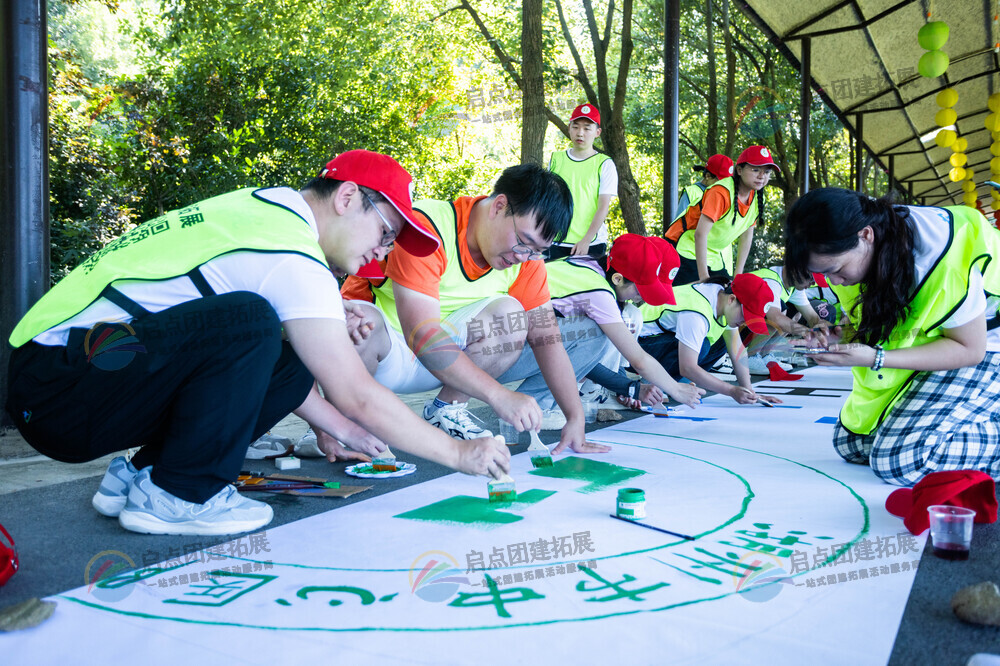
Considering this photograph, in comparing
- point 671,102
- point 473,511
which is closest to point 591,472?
point 473,511

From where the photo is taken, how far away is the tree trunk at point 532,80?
25.4ft

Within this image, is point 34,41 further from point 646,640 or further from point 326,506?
point 646,640

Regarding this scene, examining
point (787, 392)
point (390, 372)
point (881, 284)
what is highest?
point (881, 284)

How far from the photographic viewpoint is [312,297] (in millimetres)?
1639

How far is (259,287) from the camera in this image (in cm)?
172

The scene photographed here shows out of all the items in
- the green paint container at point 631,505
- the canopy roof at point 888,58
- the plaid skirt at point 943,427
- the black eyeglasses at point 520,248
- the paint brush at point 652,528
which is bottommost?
the paint brush at point 652,528

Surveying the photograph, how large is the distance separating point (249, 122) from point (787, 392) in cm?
607

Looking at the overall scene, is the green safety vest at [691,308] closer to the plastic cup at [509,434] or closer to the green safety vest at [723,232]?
the green safety vest at [723,232]

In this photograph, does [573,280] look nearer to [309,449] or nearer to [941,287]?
[309,449]

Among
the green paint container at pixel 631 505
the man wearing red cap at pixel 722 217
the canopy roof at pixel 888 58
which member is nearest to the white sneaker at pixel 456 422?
the green paint container at pixel 631 505

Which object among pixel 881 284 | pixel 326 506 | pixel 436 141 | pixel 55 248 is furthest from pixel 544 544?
pixel 436 141

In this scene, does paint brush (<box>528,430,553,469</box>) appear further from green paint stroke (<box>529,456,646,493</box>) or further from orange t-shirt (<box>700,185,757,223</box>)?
orange t-shirt (<box>700,185,757,223</box>)

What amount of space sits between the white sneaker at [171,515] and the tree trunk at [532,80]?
623cm

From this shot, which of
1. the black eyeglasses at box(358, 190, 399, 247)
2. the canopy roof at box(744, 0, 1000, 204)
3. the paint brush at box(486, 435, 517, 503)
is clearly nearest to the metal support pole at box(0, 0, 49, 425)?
the black eyeglasses at box(358, 190, 399, 247)
